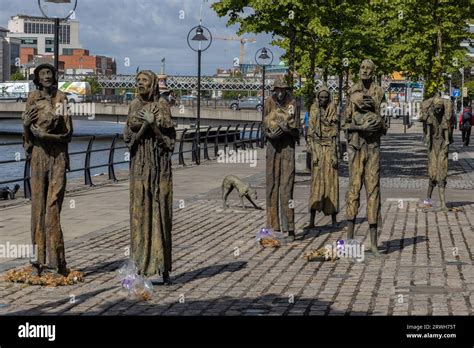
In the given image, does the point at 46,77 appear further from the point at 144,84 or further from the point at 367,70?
the point at 367,70

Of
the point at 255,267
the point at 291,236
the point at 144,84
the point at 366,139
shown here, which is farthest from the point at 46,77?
the point at 291,236

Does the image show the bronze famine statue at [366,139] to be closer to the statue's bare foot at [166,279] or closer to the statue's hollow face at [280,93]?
the statue's hollow face at [280,93]

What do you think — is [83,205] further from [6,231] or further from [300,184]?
[300,184]

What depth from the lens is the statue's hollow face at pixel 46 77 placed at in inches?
418

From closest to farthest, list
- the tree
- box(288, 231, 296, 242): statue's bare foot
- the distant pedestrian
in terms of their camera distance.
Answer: box(288, 231, 296, 242): statue's bare foot
the tree
the distant pedestrian

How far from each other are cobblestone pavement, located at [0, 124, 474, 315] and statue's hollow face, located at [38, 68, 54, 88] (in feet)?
7.04

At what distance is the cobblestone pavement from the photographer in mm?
9336

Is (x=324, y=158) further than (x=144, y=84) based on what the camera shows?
Yes

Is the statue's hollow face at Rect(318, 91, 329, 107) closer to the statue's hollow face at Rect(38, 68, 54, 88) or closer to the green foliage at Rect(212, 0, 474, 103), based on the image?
the statue's hollow face at Rect(38, 68, 54, 88)

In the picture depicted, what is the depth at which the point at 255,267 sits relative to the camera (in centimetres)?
1181

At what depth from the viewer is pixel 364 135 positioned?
12.6 meters

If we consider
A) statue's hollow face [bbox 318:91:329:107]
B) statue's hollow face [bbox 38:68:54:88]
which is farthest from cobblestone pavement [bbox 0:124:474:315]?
statue's hollow face [bbox 38:68:54:88]

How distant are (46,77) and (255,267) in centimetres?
331
